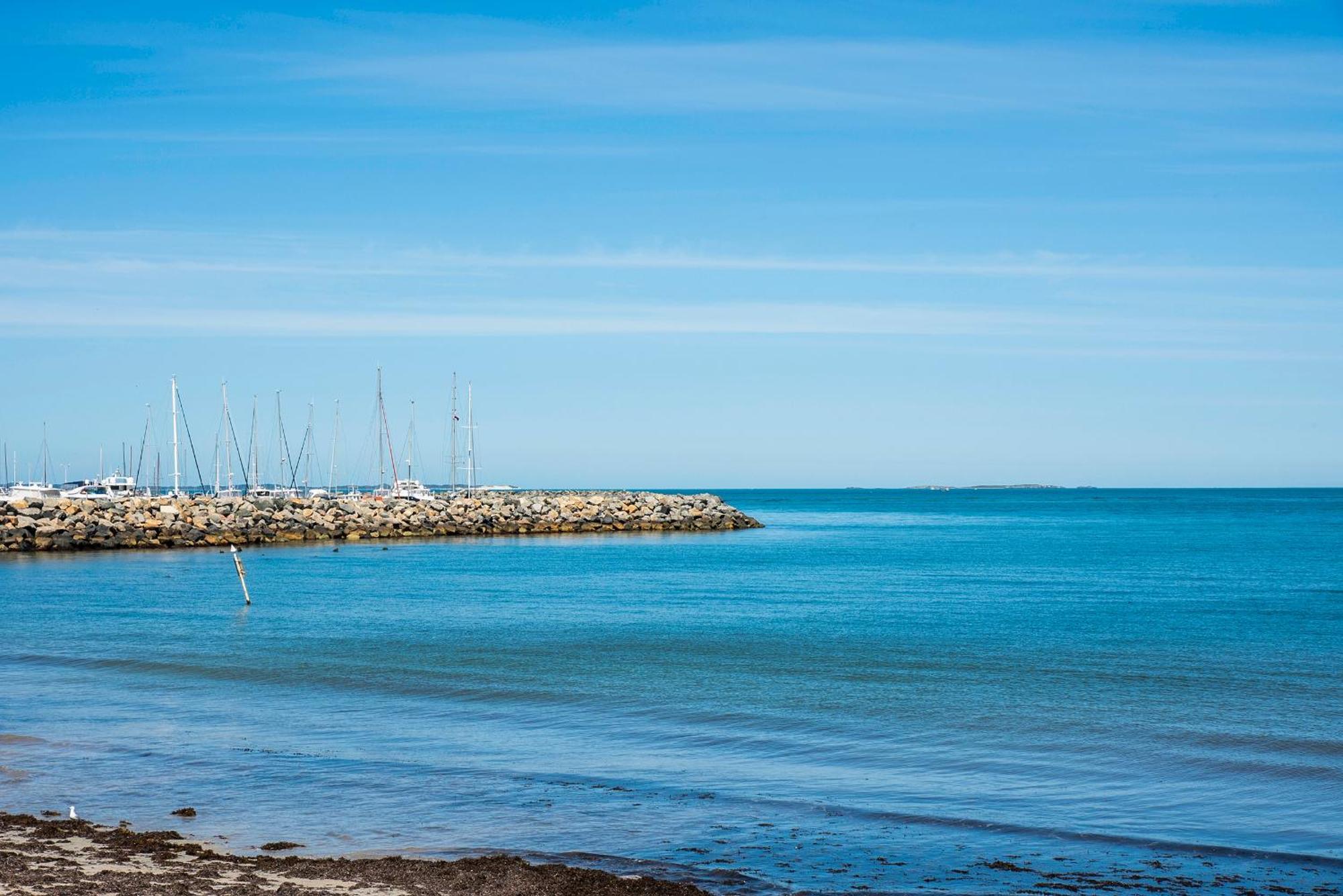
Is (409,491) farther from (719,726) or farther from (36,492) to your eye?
(719,726)

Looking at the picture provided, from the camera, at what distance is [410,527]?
246 feet

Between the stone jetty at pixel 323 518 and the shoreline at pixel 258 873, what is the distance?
51266 mm

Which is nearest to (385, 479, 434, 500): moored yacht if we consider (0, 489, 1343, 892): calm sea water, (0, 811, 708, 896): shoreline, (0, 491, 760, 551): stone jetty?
A: (0, 491, 760, 551): stone jetty

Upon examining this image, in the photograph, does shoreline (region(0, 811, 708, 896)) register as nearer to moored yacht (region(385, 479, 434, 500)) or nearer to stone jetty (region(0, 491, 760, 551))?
→ stone jetty (region(0, 491, 760, 551))

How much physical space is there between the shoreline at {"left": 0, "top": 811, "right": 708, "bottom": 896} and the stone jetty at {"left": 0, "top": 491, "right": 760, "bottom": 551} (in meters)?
51.3

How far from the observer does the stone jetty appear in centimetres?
5822

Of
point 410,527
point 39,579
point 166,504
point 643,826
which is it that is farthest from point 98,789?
point 410,527

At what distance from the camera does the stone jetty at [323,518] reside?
58.2m

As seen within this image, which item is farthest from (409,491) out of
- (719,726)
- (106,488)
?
(719,726)

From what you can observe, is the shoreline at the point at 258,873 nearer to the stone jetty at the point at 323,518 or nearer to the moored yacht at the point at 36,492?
the stone jetty at the point at 323,518

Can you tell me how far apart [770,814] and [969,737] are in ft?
15.7

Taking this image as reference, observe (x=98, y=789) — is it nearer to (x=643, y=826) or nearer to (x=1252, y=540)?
(x=643, y=826)

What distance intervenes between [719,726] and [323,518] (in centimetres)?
5802

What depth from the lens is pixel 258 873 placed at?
9.64 metres
